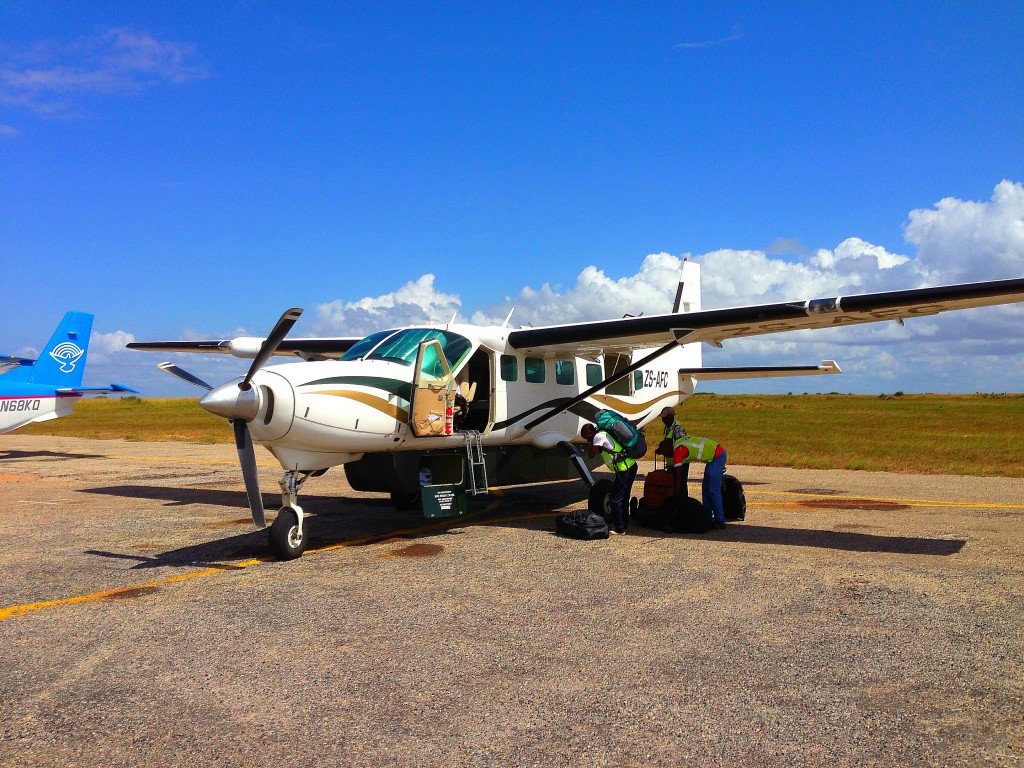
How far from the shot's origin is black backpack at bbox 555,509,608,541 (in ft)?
30.7

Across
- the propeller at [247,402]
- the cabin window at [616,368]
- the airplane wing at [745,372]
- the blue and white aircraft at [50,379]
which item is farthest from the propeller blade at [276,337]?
the blue and white aircraft at [50,379]

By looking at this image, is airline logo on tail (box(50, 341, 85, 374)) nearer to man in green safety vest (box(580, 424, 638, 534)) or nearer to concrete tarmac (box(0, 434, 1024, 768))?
concrete tarmac (box(0, 434, 1024, 768))

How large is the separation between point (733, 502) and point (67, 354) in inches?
868

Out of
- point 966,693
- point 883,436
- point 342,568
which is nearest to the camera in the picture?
point 966,693

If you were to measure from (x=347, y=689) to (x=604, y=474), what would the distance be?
13.7 meters

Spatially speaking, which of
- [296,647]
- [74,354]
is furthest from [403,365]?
[74,354]

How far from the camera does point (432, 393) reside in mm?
9547

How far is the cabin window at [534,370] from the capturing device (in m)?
11.6

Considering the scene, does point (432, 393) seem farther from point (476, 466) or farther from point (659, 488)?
point (659, 488)

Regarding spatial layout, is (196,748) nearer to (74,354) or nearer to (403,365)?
(403,365)

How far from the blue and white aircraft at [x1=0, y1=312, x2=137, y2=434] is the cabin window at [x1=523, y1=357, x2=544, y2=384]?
1686cm

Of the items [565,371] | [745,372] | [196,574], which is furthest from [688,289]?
[196,574]

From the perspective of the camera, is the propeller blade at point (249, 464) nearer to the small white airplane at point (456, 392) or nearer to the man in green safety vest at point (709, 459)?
the small white airplane at point (456, 392)

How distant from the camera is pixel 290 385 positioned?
26.5ft
